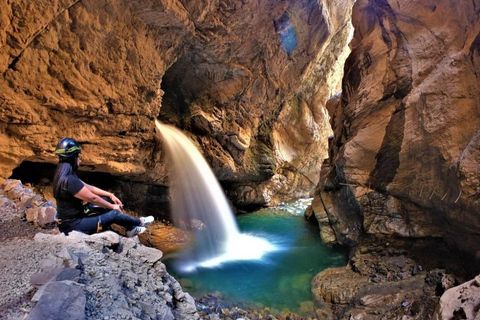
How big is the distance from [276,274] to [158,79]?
23.1ft

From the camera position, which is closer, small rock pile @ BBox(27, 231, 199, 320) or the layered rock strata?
small rock pile @ BBox(27, 231, 199, 320)

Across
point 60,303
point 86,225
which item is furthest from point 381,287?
point 60,303

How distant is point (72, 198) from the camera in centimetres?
395

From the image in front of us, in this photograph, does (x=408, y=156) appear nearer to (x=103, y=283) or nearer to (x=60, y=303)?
(x=103, y=283)

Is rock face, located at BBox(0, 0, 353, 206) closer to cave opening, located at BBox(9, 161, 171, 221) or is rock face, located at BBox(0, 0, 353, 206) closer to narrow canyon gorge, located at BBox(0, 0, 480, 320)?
narrow canyon gorge, located at BBox(0, 0, 480, 320)

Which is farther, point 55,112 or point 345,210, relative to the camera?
point 345,210

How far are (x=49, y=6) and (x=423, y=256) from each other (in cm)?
1013

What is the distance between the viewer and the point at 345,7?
15.8 m

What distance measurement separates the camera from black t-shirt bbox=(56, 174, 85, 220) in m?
3.81

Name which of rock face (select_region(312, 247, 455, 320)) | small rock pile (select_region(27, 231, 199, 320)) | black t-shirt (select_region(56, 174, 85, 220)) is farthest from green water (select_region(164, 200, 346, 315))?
black t-shirt (select_region(56, 174, 85, 220))

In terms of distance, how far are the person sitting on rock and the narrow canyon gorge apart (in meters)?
1.57

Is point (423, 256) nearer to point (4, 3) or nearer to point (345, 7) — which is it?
point (4, 3)

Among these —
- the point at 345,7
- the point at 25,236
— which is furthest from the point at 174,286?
the point at 345,7

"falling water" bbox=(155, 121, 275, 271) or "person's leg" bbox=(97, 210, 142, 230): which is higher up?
"falling water" bbox=(155, 121, 275, 271)
